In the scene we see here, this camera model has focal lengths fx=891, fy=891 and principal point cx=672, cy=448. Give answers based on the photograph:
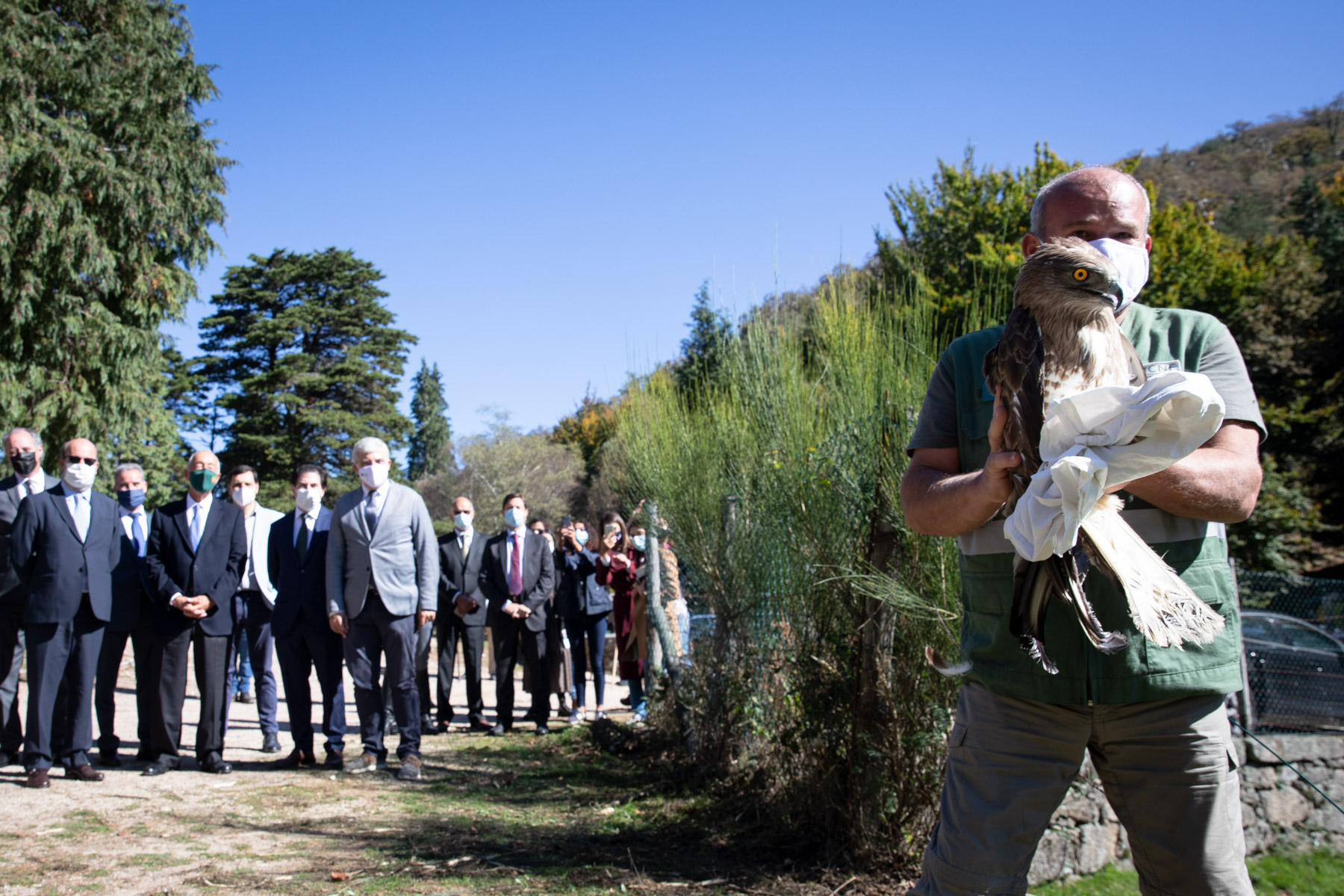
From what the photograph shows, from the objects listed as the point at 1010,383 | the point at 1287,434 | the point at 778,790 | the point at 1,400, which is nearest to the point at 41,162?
the point at 1,400

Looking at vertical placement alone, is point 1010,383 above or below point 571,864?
above

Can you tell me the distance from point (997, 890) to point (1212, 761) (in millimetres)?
529

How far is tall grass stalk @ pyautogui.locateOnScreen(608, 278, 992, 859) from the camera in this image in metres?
3.84

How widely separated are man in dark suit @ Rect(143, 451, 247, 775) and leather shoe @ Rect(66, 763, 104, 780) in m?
0.36

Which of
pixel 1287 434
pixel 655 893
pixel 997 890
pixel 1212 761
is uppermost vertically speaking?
pixel 1287 434

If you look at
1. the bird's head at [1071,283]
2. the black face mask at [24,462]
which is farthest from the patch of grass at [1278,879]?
the black face mask at [24,462]

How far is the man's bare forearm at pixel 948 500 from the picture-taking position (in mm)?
1846

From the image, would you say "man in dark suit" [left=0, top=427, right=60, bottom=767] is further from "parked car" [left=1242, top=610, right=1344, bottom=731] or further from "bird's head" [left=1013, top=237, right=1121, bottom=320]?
"parked car" [left=1242, top=610, right=1344, bottom=731]

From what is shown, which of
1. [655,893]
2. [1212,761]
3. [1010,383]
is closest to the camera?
[1010,383]

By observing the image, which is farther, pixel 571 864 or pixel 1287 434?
pixel 1287 434

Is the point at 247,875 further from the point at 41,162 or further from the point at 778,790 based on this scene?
the point at 41,162

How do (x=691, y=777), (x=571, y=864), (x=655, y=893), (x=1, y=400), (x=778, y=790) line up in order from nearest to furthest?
(x=655, y=893) < (x=571, y=864) < (x=778, y=790) < (x=691, y=777) < (x=1, y=400)

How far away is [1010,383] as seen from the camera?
68.9 inches

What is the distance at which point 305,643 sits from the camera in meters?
6.86
